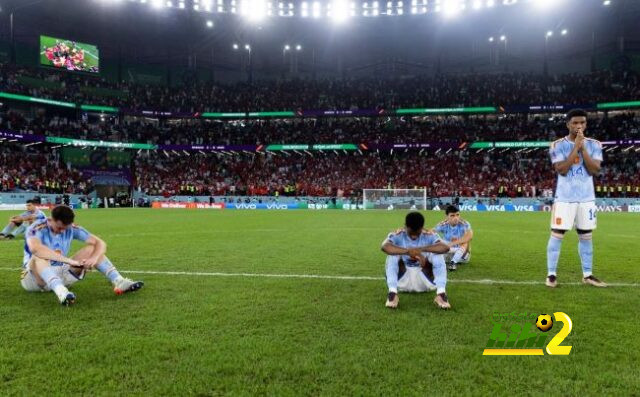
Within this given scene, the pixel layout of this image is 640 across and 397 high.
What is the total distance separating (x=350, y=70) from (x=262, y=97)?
14.1 m

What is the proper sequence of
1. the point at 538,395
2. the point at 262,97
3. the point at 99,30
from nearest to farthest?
the point at 538,395 < the point at 99,30 < the point at 262,97

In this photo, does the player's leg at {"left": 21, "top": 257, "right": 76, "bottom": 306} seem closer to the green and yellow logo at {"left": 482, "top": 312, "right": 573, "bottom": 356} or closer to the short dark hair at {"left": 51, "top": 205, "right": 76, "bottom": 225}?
the short dark hair at {"left": 51, "top": 205, "right": 76, "bottom": 225}

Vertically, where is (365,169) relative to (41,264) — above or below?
above

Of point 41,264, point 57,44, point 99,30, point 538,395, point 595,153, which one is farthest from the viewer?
point 99,30

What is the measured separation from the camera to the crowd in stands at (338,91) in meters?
50.0

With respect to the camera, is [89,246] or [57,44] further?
[57,44]

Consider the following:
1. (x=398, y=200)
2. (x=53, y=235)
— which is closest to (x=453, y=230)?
(x=53, y=235)

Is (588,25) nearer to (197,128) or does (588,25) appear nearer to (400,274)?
(197,128)

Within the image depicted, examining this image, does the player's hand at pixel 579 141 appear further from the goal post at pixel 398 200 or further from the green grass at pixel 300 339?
the goal post at pixel 398 200

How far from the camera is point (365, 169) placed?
51625 mm

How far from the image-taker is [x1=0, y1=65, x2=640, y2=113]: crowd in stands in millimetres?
50000

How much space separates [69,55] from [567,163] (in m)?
58.5

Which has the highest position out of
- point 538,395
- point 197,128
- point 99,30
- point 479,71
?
point 99,30

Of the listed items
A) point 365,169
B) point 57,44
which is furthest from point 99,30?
point 365,169
